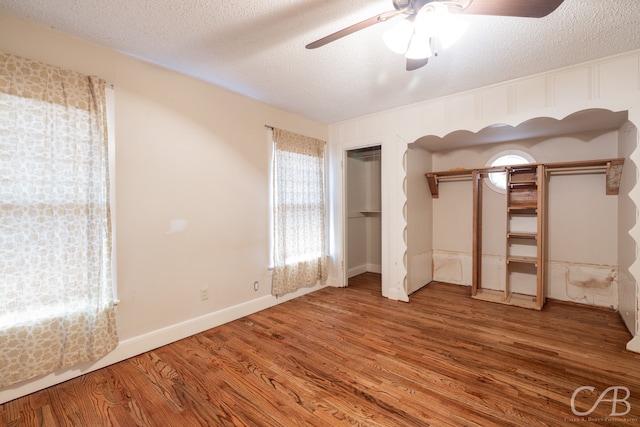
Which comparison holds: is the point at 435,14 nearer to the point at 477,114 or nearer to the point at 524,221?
the point at 477,114

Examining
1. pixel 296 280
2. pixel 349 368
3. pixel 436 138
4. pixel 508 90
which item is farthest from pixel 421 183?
pixel 349 368

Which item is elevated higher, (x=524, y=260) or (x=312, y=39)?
(x=312, y=39)

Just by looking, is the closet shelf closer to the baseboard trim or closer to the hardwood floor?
the hardwood floor

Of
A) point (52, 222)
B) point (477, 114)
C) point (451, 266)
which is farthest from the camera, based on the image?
point (451, 266)

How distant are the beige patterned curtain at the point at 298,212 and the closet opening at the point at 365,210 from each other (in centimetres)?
108

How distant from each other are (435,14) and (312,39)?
954 millimetres

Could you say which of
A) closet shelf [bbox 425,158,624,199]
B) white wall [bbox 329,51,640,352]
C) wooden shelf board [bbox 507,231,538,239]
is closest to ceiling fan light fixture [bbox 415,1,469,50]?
white wall [bbox 329,51,640,352]

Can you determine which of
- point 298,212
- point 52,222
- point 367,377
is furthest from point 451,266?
point 52,222

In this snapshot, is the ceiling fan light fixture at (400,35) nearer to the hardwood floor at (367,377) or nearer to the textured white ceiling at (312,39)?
the textured white ceiling at (312,39)

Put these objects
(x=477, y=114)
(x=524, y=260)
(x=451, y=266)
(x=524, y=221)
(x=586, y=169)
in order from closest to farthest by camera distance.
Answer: (x=477, y=114) → (x=586, y=169) → (x=524, y=260) → (x=524, y=221) → (x=451, y=266)

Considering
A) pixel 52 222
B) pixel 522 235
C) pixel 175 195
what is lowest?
pixel 522 235

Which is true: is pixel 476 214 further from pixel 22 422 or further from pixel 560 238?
pixel 22 422

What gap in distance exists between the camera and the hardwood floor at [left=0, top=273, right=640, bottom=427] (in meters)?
1.58

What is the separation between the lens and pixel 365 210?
16.5 ft
